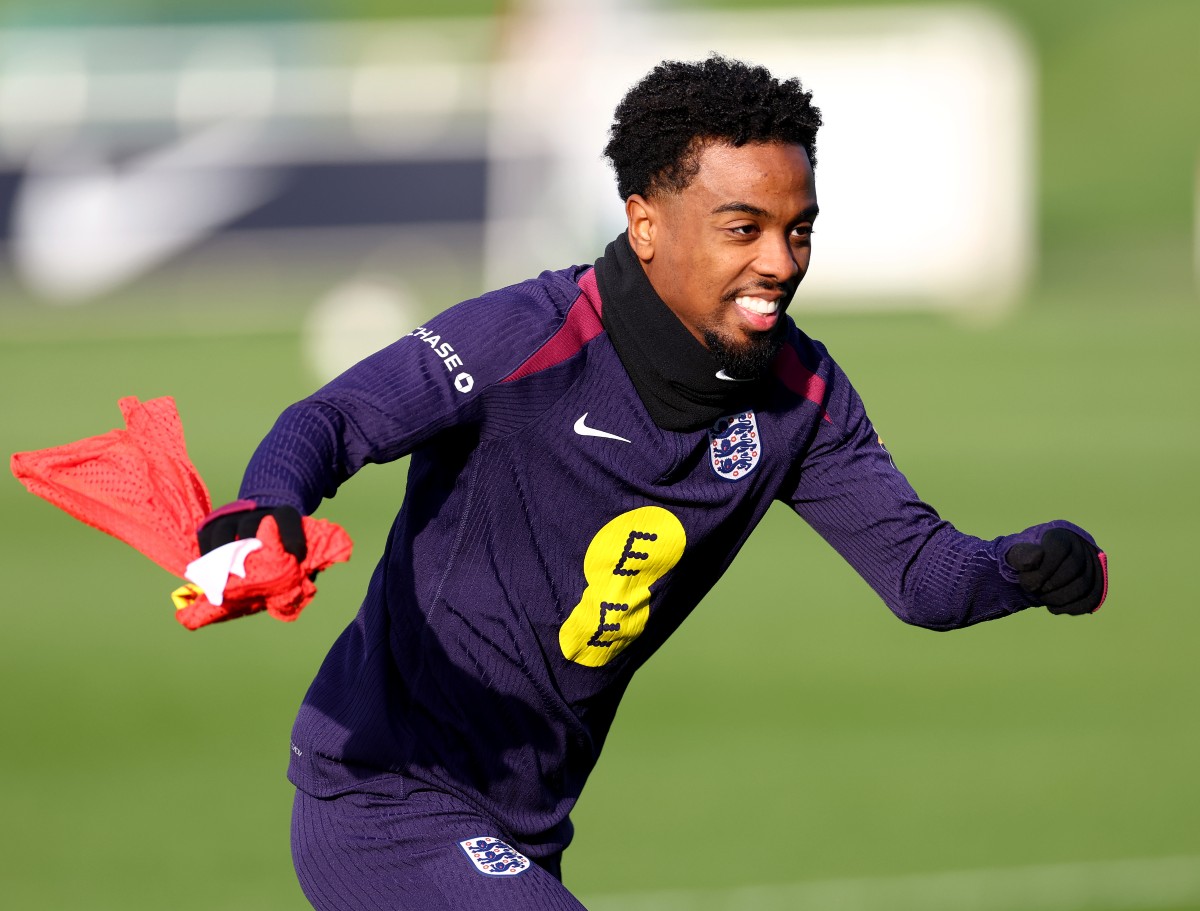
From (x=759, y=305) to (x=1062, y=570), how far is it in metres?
0.81

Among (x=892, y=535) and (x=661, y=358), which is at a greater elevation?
(x=661, y=358)

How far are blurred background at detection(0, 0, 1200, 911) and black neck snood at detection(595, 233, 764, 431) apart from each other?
307cm

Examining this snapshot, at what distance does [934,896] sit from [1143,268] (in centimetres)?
2037

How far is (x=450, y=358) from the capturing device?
3449mm

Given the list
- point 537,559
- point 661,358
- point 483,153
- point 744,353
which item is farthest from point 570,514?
point 483,153

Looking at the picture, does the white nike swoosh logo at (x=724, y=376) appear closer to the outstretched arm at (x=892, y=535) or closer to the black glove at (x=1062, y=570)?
the outstretched arm at (x=892, y=535)

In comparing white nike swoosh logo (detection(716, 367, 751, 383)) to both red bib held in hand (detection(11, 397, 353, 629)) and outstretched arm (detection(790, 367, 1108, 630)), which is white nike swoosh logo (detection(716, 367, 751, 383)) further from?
red bib held in hand (detection(11, 397, 353, 629))

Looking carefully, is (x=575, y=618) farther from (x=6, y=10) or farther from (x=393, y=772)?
(x=6, y=10)

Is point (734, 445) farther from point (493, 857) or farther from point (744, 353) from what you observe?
point (493, 857)

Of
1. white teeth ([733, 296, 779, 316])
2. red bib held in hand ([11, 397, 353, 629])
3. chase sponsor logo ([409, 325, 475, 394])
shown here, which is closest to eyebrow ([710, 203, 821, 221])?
white teeth ([733, 296, 779, 316])

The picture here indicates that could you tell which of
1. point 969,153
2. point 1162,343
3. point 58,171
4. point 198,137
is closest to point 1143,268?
point 969,153

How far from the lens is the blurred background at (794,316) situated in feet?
23.2

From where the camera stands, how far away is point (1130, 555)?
11445 mm

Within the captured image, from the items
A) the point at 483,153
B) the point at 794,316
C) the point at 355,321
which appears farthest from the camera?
the point at 794,316
